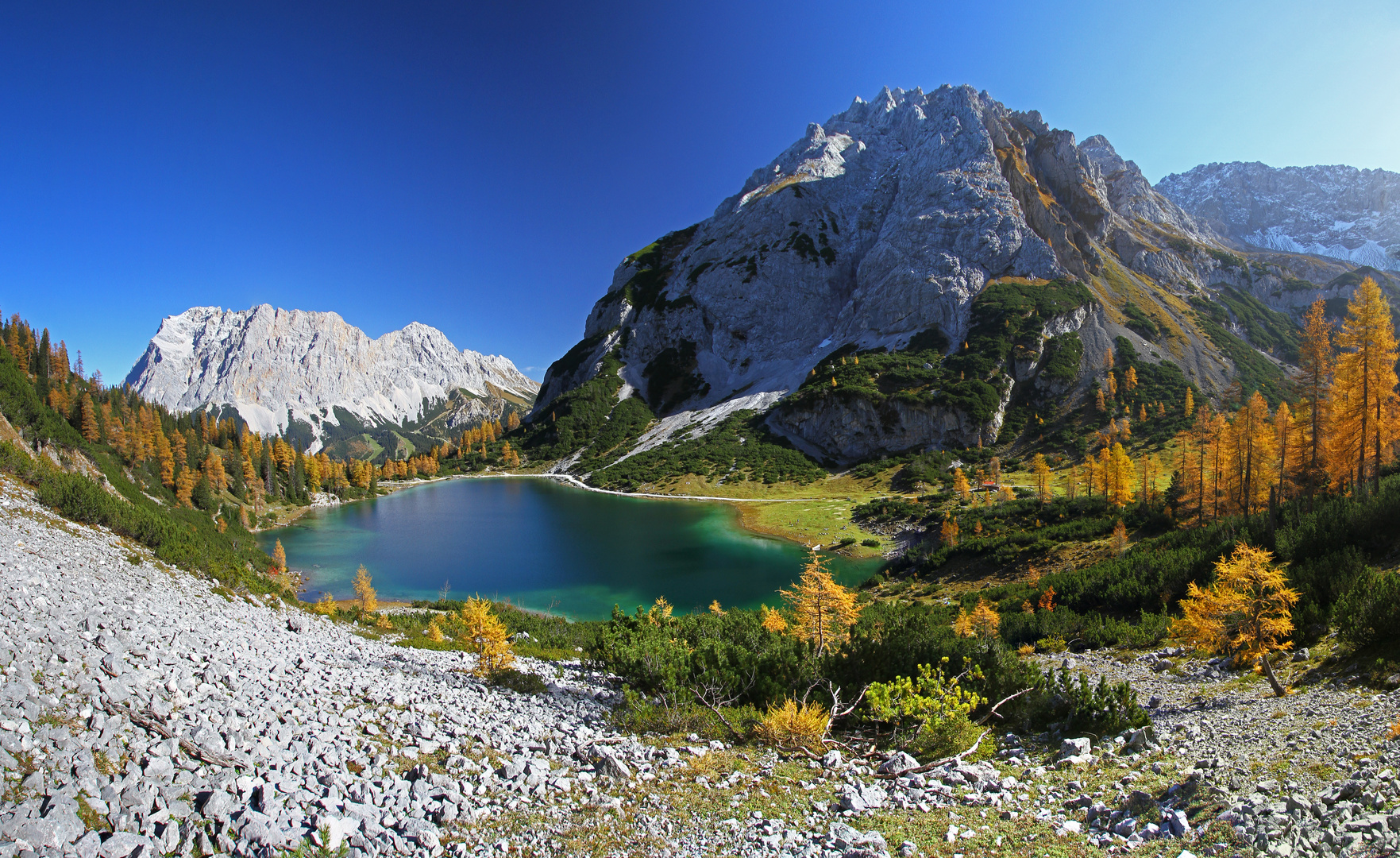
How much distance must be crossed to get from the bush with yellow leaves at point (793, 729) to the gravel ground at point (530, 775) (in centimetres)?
43

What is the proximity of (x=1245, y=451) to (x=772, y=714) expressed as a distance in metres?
45.7

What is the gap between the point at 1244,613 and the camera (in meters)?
12.4

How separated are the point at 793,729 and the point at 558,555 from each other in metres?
55.8

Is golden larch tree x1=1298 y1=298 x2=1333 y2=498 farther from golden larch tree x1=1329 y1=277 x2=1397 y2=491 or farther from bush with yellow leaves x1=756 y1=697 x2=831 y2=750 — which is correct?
bush with yellow leaves x1=756 y1=697 x2=831 y2=750

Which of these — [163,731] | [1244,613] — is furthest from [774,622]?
[163,731]

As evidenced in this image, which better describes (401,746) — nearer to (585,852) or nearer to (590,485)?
(585,852)

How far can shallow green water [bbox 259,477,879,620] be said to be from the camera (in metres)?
47.9

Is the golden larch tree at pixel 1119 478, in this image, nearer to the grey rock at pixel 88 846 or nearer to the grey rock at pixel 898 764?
the grey rock at pixel 898 764

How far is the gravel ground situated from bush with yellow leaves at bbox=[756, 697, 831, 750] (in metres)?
0.43

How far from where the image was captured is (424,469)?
530 feet

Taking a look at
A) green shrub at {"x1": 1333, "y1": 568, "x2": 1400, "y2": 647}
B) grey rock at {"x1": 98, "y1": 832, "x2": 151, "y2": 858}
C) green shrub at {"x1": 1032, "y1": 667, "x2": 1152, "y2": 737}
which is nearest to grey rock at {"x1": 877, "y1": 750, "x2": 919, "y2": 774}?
green shrub at {"x1": 1032, "y1": 667, "x2": 1152, "y2": 737}

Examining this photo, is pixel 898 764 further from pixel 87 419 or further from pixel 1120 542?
pixel 87 419

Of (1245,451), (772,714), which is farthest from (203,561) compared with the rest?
(1245,451)

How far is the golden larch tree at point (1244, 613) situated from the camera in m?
Result: 12.1
